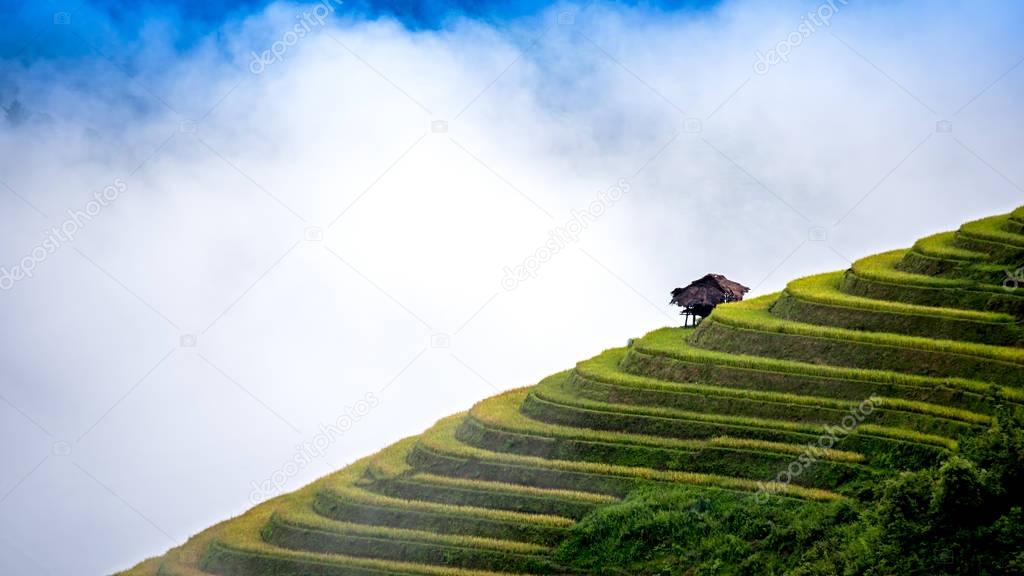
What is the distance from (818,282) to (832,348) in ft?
20.7

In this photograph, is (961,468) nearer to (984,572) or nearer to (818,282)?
(984,572)

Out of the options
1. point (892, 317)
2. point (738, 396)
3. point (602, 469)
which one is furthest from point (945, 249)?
point (602, 469)

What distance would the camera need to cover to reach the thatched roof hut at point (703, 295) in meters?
42.8

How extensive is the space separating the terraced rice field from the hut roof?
275cm

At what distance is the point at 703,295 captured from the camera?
4294 cm

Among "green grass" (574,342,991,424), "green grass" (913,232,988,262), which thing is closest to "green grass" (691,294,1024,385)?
"green grass" (574,342,991,424)

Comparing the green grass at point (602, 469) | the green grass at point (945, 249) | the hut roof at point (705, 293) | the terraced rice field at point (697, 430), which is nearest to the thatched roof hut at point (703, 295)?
the hut roof at point (705, 293)

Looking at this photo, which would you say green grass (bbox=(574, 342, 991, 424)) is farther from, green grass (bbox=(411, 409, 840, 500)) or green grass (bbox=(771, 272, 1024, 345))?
green grass (bbox=(771, 272, 1024, 345))

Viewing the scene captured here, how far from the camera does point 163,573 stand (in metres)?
36.8

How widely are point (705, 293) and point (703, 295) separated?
11cm

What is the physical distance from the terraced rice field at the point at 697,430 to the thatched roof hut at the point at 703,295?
8.86ft

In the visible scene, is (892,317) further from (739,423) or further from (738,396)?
(739,423)

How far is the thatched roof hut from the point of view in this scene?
42.8 meters

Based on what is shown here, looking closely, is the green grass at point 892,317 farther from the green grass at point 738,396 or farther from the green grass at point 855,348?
the green grass at point 738,396
